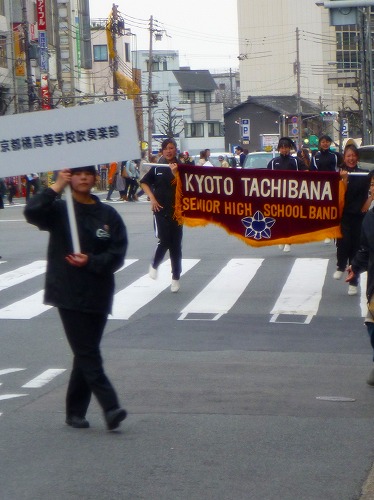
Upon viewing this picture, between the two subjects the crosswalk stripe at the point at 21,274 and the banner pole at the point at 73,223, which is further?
the crosswalk stripe at the point at 21,274

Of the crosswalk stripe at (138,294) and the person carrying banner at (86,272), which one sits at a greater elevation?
the person carrying banner at (86,272)

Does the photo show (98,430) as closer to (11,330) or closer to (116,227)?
(116,227)

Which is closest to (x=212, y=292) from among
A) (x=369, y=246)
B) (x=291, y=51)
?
(x=369, y=246)

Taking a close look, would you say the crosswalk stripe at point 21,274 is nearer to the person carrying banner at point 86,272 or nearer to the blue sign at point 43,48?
the person carrying banner at point 86,272

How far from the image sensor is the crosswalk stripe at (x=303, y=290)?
1206 centimetres

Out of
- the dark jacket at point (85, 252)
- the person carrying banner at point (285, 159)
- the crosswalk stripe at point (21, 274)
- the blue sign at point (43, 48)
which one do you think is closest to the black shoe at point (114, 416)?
the dark jacket at point (85, 252)

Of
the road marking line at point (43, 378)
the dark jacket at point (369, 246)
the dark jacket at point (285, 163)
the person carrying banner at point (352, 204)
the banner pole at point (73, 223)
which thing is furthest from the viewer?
the dark jacket at point (285, 163)

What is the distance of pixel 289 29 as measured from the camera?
11312 cm

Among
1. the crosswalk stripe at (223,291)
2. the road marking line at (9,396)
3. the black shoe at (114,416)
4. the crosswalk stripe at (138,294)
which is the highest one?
the black shoe at (114,416)

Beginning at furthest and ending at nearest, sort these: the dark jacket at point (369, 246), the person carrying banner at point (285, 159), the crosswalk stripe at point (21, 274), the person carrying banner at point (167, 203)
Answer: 1. the person carrying banner at point (285, 159)
2. the crosswalk stripe at point (21, 274)
3. the person carrying banner at point (167, 203)
4. the dark jacket at point (369, 246)

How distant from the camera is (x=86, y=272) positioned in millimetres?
6434

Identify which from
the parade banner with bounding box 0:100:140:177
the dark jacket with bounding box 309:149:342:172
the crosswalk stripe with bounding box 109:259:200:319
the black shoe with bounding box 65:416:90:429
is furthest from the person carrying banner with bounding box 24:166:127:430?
the dark jacket with bounding box 309:149:342:172

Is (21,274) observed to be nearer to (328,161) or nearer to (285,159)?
(285,159)

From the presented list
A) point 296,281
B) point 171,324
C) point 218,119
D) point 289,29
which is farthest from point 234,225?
point 289,29
